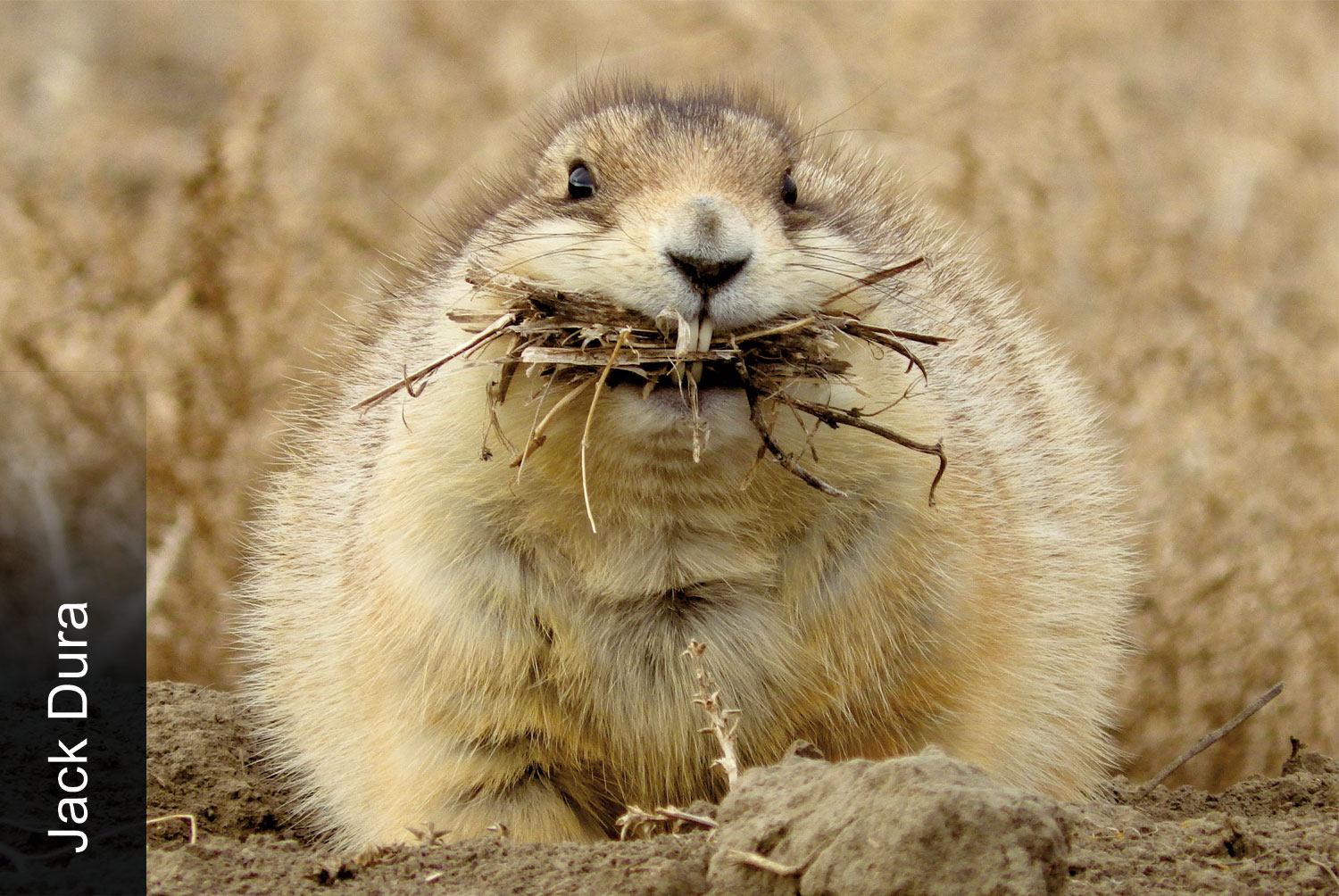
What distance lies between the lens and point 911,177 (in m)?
9.80

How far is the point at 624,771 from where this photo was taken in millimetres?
4812

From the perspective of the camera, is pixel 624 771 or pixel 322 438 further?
pixel 322 438

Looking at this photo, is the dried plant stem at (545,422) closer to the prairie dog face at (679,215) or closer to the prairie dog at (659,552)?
the prairie dog at (659,552)

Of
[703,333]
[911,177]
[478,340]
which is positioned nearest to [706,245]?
[703,333]

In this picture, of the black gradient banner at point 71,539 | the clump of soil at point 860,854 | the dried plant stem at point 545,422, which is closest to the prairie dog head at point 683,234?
the dried plant stem at point 545,422

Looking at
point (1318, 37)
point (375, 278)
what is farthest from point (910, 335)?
point (1318, 37)

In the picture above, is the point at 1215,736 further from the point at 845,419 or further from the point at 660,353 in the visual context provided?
the point at 660,353

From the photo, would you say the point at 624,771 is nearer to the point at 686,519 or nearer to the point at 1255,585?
the point at 686,519

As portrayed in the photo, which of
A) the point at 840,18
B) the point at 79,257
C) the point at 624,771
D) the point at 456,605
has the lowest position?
the point at 624,771

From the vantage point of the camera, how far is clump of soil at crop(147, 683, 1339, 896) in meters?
3.22

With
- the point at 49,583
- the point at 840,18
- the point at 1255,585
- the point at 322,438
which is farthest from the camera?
the point at 840,18

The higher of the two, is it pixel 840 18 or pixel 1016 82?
pixel 840 18

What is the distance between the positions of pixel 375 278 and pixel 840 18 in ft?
15.5

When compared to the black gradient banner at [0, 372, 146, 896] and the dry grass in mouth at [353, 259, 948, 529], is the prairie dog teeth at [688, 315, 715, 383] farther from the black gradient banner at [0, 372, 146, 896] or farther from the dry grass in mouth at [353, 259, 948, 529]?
the black gradient banner at [0, 372, 146, 896]
